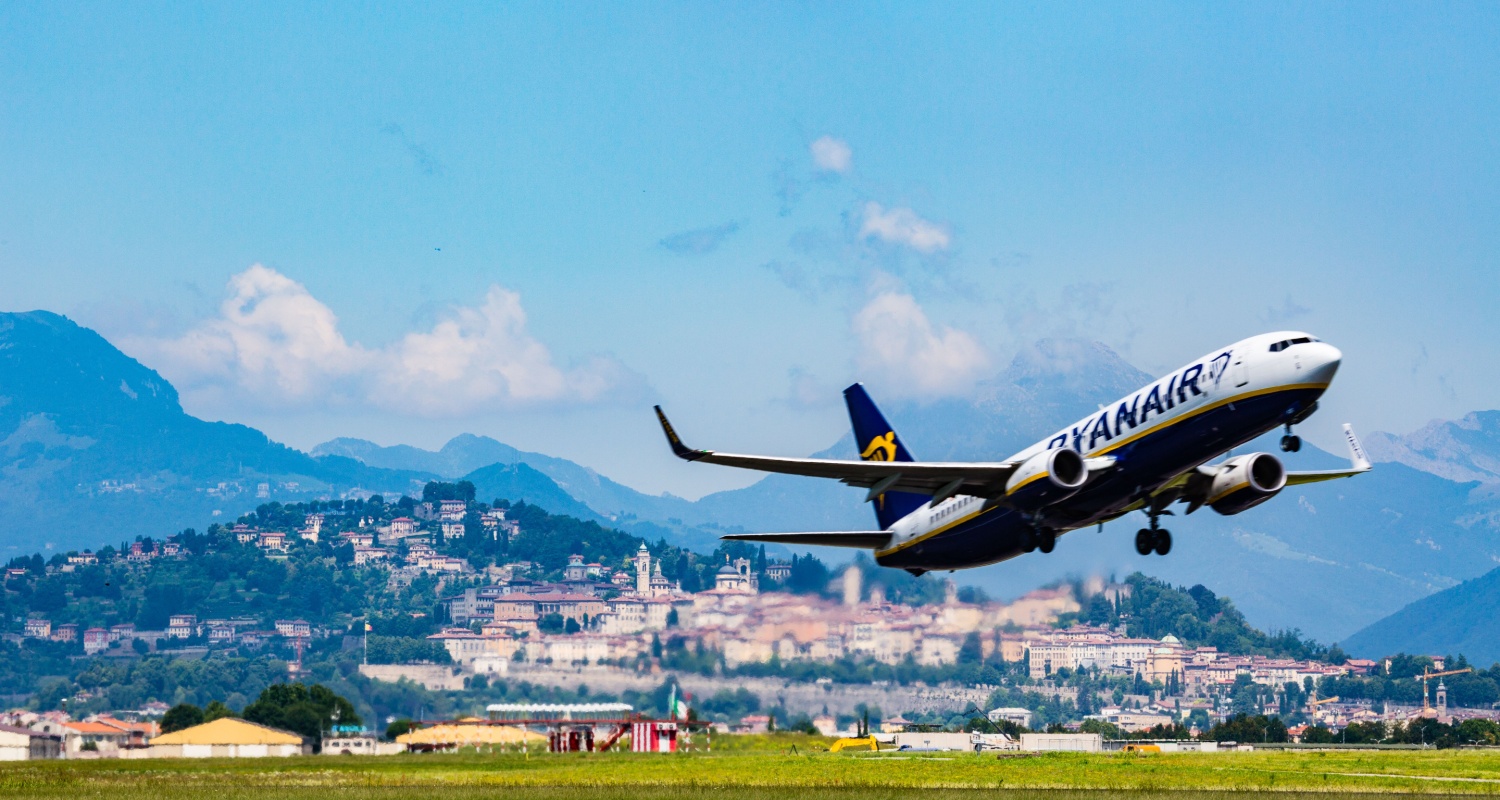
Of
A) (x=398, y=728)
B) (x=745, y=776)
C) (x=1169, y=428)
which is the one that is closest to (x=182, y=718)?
(x=398, y=728)

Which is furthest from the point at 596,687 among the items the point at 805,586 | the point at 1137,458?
the point at 1137,458

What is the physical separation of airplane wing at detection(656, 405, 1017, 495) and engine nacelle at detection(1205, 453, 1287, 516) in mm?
7140

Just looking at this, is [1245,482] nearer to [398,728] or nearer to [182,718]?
[398,728]

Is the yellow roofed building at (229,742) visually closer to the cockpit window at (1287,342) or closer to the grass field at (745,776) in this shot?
the grass field at (745,776)

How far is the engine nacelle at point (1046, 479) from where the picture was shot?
5153cm

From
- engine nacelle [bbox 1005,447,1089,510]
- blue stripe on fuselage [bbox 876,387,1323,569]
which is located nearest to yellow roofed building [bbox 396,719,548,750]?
blue stripe on fuselage [bbox 876,387,1323,569]

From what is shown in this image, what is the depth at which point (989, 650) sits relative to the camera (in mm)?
97812

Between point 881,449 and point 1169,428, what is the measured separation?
18.4 meters

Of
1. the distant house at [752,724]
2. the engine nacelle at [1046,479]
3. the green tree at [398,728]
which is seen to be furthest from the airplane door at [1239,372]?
the green tree at [398,728]

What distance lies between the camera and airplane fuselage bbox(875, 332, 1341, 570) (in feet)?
156

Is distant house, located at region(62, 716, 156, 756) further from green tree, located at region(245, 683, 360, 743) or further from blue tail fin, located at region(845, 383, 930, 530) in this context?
blue tail fin, located at region(845, 383, 930, 530)

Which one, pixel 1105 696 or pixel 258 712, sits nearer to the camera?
pixel 258 712

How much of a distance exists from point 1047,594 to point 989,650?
9934mm

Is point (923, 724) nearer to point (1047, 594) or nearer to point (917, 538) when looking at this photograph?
point (1047, 594)
